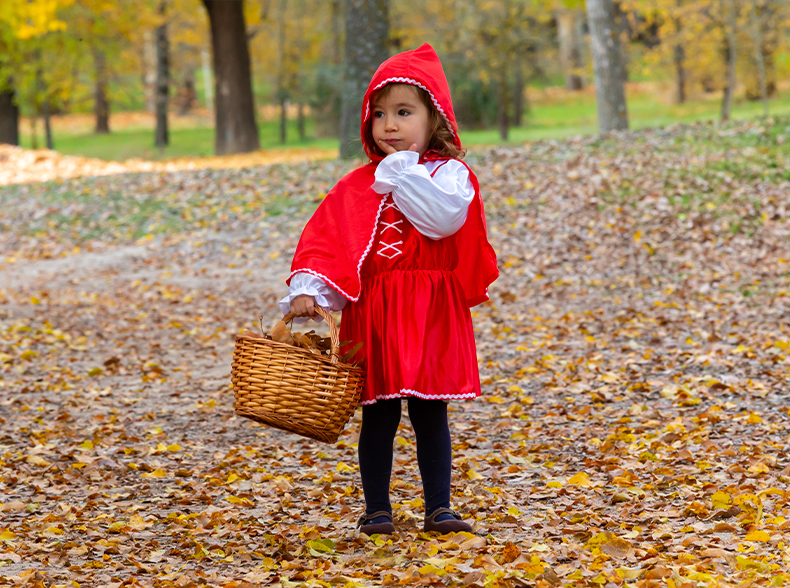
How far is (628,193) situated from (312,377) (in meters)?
8.14

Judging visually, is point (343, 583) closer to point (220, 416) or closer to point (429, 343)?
point (429, 343)

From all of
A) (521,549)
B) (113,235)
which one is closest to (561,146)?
(113,235)

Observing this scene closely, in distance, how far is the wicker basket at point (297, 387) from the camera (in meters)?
2.99

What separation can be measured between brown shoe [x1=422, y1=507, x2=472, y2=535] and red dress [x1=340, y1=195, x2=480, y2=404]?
484 millimetres

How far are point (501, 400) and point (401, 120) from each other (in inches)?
111

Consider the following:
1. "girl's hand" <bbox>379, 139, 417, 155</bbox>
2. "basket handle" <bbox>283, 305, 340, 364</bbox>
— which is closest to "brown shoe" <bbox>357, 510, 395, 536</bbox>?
"basket handle" <bbox>283, 305, 340, 364</bbox>

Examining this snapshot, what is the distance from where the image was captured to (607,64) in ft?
44.8

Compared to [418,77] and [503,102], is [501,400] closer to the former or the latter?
[418,77]

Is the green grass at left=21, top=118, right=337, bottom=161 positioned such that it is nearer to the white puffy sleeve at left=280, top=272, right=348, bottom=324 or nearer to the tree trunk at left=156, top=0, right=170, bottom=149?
the tree trunk at left=156, top=0, right=170, bottom=149

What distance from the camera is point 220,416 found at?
18.4 ft

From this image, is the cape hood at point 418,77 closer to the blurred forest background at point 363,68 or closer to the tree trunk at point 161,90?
the blurred forest background at point 363,68

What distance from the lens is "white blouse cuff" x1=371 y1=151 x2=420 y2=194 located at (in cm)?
313

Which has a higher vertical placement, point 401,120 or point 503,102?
point 503,102

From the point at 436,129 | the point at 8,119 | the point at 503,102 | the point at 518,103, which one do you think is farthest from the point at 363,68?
the point at 8,119
